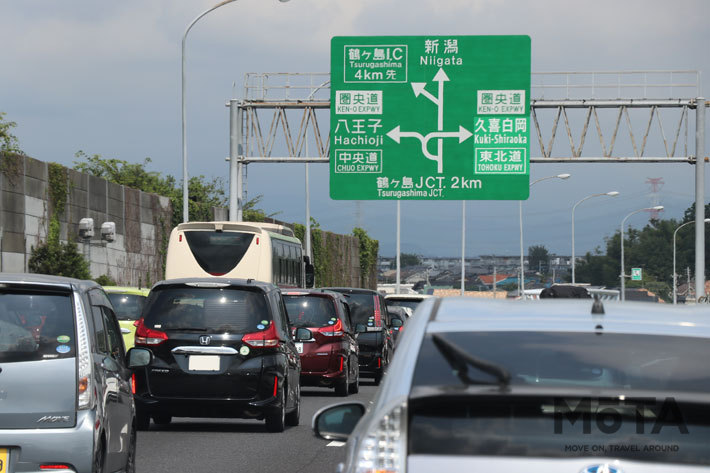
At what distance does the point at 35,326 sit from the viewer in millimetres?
8445

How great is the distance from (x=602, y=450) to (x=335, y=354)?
1779 cm

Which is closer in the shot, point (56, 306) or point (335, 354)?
point (56, 306)

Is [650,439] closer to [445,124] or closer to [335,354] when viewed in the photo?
[335,354]

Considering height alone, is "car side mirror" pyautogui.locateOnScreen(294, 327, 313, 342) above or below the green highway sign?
below

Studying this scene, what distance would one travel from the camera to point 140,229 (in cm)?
4116

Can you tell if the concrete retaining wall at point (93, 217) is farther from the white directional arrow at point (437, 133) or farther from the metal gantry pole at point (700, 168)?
the metal gantry pole at point (700, 168)

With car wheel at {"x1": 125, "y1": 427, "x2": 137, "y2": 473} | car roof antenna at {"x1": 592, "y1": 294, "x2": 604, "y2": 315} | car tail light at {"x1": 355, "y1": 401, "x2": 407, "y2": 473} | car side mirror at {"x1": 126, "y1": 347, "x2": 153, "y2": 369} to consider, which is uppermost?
car roof antenna at {"x1": 592, "y1": 294, "x2": 604, "y2": 315}

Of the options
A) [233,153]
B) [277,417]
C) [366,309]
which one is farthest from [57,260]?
[277,417]

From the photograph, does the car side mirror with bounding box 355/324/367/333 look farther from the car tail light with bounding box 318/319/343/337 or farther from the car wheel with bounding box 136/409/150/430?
the car wheel with bounding box 136/409/150/430

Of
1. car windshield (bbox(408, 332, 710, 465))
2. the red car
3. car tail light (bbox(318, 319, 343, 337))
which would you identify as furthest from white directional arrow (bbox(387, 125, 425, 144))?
car windshield (bbox(408, 332, 710, 465))

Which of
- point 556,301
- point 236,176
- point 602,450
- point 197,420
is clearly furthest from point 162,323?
point 236,176

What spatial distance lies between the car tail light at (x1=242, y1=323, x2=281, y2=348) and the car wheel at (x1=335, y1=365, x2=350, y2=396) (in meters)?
6.79

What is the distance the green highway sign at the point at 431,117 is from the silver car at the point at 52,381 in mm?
29874

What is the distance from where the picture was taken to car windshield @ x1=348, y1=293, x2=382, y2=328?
Result: 87.4ft
